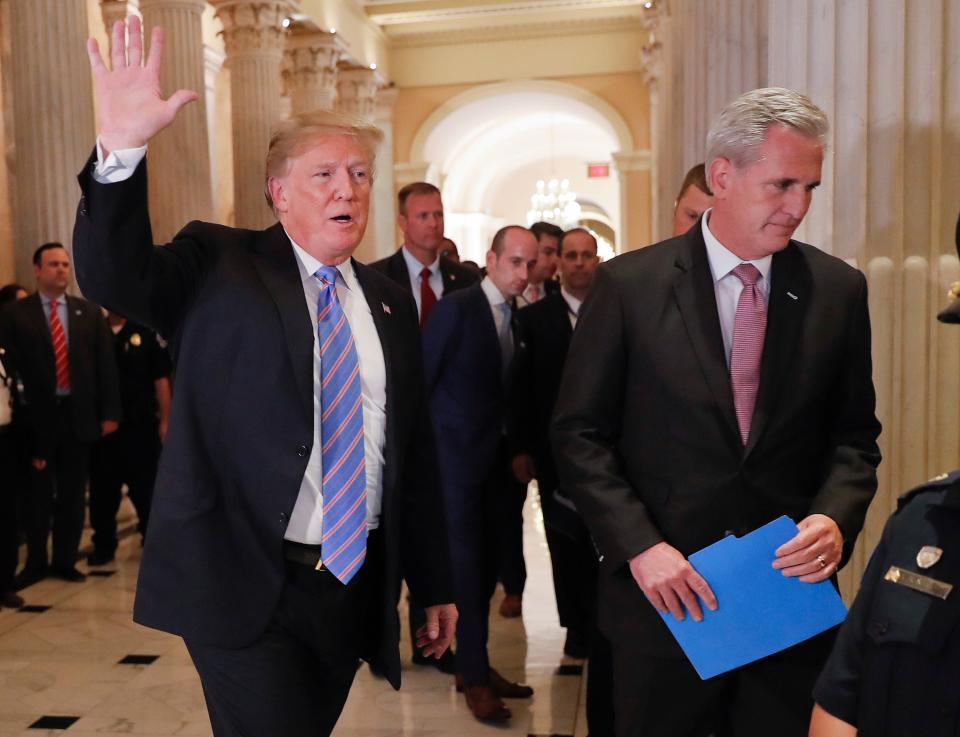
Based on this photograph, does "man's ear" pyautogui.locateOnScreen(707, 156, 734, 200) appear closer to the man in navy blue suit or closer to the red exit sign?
the man in navy blue suit

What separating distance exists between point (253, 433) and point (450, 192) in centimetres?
2897

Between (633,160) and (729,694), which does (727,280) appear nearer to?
(729,694)

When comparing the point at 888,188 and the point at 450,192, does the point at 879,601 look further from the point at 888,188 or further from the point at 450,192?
the point at 450,192

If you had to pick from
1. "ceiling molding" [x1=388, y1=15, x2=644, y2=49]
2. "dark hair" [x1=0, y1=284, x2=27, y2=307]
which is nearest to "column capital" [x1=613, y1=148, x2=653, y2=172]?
"ceiling molding" [x1=388, y1=15, x2=644, y2=49]

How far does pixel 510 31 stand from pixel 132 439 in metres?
15.7

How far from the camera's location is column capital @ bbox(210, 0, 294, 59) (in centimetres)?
1388

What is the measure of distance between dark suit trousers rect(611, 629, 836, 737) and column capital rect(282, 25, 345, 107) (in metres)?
15.3

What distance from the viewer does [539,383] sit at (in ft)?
16.7

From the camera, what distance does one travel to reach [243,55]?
14.0m

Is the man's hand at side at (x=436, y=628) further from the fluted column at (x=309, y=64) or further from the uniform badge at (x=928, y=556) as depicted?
the fluted column at (x=309, y=64)

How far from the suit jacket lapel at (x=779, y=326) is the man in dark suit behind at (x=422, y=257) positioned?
2982mm

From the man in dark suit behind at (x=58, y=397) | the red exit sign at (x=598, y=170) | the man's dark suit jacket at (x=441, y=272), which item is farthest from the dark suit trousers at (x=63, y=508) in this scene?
the red exit sign at (x=598, y=170)

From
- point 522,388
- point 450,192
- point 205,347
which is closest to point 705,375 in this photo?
point 205,347

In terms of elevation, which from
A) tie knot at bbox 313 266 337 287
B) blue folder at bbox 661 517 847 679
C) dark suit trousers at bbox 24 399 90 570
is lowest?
dark suit trousers at bbox 24 399 90 570
